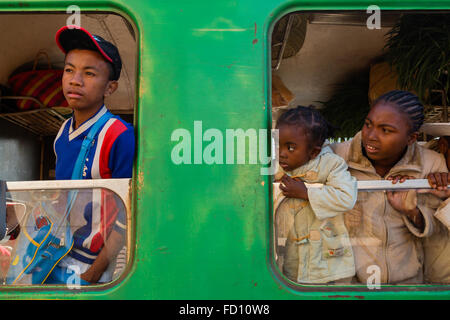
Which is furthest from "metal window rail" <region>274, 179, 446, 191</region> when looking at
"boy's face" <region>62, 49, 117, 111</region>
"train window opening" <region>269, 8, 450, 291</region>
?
"boy's face" <region>62, 49, 117, 111</region>

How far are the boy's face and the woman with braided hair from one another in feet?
3.06

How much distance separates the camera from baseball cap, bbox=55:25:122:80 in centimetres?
162

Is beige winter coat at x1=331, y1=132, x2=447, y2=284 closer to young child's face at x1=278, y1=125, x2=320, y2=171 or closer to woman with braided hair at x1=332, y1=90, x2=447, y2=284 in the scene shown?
woman with braided hair at x1=332, y1=90, x2=447, y2=284

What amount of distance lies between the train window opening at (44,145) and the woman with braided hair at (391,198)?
825mm

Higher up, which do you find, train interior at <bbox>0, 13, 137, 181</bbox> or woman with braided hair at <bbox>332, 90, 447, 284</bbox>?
train interior at <bbox>0, 13, 137, 181</bbox>

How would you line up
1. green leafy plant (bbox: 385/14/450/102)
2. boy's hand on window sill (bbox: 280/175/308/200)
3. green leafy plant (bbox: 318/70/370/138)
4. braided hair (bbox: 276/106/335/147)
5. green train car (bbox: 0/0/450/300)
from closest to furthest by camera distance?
1. green train car (bbox: 0/0/450/300)
2. boy's hand on window sill (bbox: 280/175/308/200)
3. braided hair (bbox: 276/106/335/147)
4. green leafy plant (bbox: 385/14/450/102)
5. green leafy plant (bbox: 318/70/370/138)

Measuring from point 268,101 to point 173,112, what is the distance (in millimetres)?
328

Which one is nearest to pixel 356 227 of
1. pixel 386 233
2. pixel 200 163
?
pixel 386 233

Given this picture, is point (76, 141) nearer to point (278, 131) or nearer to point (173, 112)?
point (173, 112)

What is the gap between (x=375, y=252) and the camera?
1622mm
